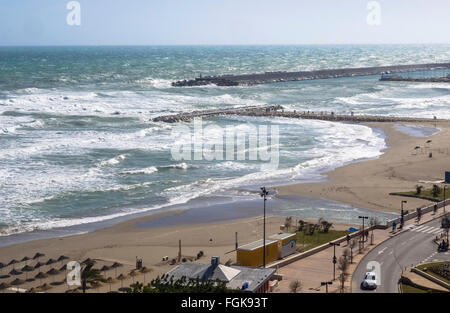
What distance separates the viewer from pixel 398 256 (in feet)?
97.6

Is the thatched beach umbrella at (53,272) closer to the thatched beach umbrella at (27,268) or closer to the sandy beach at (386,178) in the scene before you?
the thatched beach umbrella at (27,268)

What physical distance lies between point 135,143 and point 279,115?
98.0 ft

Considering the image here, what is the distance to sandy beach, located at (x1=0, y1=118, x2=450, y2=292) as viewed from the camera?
31.7 metres

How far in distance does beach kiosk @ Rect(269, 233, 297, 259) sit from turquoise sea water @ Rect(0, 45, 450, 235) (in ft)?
29.9

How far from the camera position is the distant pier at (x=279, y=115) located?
80.3 meters

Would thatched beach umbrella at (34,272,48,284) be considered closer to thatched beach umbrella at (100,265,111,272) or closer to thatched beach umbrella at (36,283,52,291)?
thatched beach umbrella at (36,283,52,291)

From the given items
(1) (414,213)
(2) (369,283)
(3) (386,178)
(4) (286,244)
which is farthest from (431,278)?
(3) (386,178)

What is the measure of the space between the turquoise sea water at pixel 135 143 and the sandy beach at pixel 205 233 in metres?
2.63

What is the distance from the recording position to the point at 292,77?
152m

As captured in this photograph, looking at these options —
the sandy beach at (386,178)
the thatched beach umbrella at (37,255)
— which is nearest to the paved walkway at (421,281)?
the sandy beach at (386,178)

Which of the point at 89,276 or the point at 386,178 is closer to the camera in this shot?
the point at 89,276

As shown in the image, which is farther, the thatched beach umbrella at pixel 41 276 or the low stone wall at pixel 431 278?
the thatched beach umbrella at pixel 41 276

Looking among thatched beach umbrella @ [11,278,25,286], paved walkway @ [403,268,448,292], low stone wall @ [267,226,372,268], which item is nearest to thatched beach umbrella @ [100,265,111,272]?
thatched beach umbrella @ [11,278,25,286]

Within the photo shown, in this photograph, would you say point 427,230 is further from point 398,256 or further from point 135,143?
point 135,143
